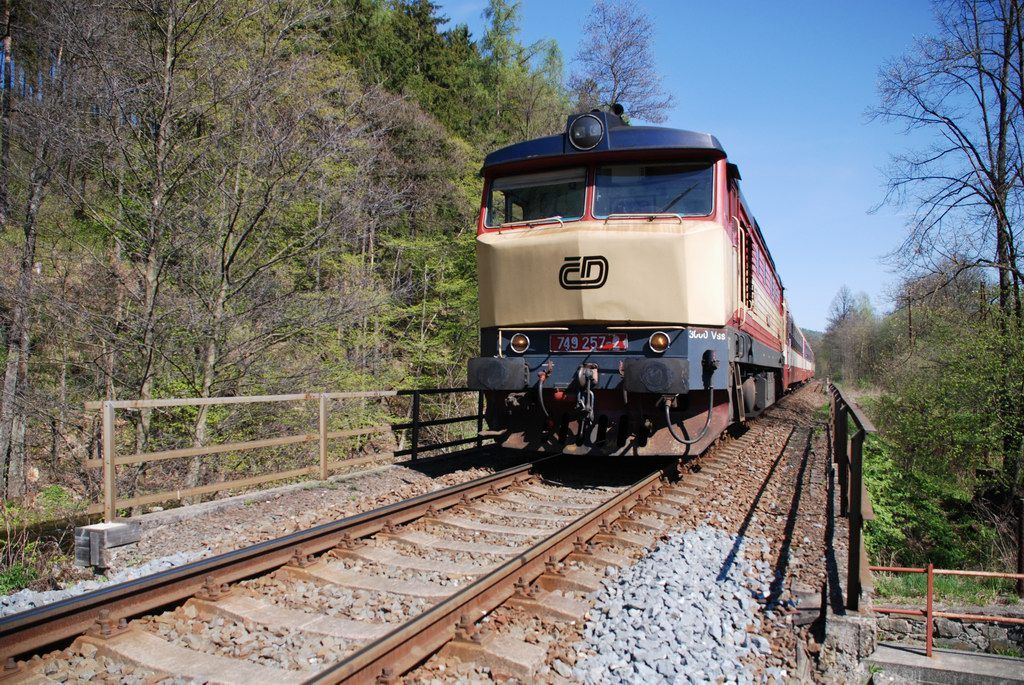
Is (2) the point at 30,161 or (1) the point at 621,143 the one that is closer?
(1) the point at 621,143

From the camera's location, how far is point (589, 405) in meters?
7.21

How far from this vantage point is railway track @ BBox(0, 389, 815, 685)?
3363 millimetres

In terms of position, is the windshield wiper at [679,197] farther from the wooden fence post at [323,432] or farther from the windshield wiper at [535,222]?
the wooden fence post at [323,432]

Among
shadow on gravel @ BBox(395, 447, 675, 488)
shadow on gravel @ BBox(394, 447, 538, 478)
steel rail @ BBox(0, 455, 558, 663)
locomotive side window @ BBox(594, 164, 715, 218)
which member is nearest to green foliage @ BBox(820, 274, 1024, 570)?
shadow on gravel @ BBox(395, 447, 675, 488)

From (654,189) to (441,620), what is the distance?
5433 millimetres

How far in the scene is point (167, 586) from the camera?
4141mm

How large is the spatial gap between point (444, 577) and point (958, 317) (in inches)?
596

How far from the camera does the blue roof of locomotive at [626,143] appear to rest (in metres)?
7.41

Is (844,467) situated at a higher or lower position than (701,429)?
lower

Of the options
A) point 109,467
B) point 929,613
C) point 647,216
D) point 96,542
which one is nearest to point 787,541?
point 929,613

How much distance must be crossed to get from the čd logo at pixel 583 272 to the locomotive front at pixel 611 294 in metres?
0.01

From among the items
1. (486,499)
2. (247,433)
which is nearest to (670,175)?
(486,499)

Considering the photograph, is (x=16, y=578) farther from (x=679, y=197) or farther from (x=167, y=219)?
(x=679, y=197)

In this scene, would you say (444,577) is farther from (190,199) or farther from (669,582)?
(190,199)
